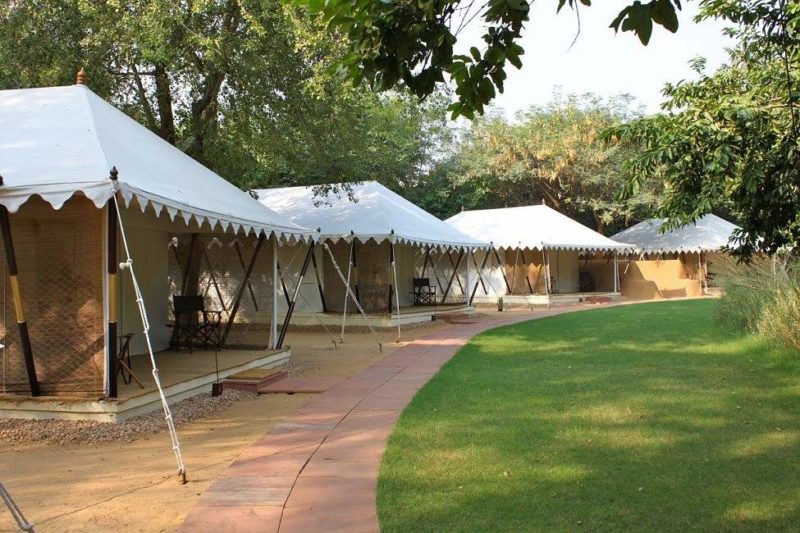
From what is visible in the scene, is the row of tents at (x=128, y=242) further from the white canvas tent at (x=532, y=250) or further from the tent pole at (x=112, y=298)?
the white canvas tent at (x=532, y=250)

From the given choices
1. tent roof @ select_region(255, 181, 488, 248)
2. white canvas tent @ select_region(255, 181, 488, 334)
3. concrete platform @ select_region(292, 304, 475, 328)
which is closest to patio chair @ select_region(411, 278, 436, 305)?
white canvas tent @ select_region(255, 181, 488, 334)

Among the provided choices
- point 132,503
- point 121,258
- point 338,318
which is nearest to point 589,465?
point 132,503

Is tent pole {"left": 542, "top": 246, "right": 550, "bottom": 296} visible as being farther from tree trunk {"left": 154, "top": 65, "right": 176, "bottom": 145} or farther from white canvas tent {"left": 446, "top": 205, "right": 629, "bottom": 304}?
tree trunk {"left": 154, "top": 65, "right": 176, "bottom": 145}

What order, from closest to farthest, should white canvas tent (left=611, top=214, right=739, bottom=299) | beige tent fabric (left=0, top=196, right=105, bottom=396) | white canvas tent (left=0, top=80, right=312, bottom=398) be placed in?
white canvas tent (left=0, top=80, right=312, bottom=398), beige tent fabric (left=0, top=196, right=105, bottom=396), white canvas tent (left=611, top=214, right=739, bottom=299)

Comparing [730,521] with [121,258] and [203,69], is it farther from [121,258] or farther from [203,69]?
[203,69]

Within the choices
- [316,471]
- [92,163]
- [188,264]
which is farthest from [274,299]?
[316,471]

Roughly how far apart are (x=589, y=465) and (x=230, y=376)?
539 centimetres

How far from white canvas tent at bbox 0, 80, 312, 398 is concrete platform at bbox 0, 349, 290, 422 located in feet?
0.76

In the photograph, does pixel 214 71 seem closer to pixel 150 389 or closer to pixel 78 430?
pixel 150 389

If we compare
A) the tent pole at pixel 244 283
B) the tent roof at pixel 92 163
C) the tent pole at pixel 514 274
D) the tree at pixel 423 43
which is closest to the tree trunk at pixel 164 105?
the tent roof at pixel 92 163

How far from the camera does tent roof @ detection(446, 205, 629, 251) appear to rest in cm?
2447

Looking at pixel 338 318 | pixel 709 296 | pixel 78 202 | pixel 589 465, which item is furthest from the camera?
pixel 709 296

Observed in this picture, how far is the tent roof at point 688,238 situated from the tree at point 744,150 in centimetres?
2257

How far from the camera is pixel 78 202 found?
7.39 meters
